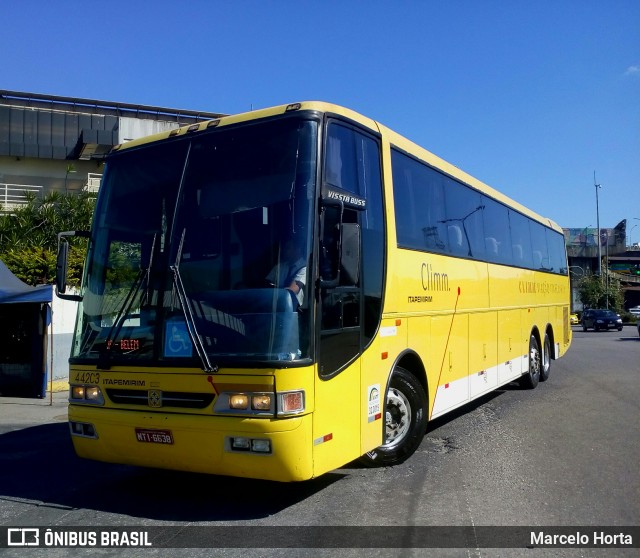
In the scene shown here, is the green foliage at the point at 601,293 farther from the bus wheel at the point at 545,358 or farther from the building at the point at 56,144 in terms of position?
the bus wheel at the point at 545,358

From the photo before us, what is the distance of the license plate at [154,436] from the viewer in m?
5.59

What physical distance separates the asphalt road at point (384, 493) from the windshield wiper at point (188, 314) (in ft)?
4.41

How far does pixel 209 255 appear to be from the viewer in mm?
5734

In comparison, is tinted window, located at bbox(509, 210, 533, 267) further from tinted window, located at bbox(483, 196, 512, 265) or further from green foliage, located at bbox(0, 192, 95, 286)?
green foliage, located at bbox(0, 192, 95, 286)

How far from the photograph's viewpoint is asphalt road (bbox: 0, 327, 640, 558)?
17.4 feet

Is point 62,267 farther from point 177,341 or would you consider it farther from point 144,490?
point 144,490

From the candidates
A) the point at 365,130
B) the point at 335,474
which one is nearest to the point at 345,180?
the point at 365,130

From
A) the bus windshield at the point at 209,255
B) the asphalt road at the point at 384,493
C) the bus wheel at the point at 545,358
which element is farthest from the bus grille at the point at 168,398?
the bus wheel at the point at 545,358

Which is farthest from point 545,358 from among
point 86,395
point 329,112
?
point 86,395

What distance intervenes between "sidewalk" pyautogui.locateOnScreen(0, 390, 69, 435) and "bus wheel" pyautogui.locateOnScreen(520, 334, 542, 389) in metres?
8.80

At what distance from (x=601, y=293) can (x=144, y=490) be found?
2540 inches

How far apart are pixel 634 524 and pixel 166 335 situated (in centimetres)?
417

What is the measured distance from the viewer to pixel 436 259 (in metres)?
8.23

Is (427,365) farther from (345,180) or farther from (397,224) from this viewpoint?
(345,180)
